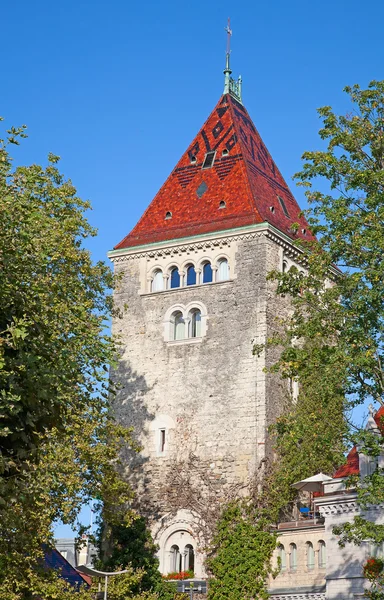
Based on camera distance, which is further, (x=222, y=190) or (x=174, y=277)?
(x=222, y=190)

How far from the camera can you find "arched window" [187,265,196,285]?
131 ft

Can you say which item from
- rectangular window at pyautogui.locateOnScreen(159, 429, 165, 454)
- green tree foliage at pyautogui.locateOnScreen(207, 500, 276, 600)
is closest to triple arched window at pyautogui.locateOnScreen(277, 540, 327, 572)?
green tree foliage at pyautogui.locateOnScreen(207, 500, 276, 600)

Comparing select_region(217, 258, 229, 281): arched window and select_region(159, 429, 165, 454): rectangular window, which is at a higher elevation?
select_region(217, 258, 229, 281): arched window

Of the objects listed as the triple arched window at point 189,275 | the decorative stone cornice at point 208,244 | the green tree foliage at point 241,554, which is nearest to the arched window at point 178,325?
the triple arched window at point 189,275

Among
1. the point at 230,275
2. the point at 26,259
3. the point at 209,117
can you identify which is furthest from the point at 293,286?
the point at 209,117

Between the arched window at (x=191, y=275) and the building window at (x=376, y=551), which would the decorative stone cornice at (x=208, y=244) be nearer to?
the arched window at (x=191, y=275)

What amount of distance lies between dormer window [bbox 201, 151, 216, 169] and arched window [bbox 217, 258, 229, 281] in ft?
17.8

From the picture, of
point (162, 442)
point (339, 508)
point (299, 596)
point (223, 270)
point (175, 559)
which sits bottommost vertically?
point (299, 596)

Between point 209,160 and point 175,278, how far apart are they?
591cm

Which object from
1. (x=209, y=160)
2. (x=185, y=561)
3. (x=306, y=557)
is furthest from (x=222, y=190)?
(x=306, y=557)

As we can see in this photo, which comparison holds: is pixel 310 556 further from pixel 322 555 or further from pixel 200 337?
pixel 200 337

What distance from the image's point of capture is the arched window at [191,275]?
3984cm

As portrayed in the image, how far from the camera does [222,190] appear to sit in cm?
4169

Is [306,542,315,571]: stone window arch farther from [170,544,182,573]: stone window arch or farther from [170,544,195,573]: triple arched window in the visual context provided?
[170,544,182,573]: stone window arch
